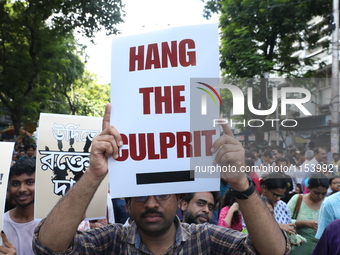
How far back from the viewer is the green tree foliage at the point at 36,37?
13484 mm

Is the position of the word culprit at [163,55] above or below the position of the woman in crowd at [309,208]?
above

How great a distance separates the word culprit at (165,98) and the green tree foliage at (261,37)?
53.1 ft

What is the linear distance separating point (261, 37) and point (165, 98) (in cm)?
1869

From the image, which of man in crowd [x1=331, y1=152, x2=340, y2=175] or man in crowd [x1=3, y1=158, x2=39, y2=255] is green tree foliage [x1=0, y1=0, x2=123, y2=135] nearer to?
man in crowd [x1=331, y1=152, x2=340, y2=175]

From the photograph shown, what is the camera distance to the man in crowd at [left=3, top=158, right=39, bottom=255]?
10.7ft

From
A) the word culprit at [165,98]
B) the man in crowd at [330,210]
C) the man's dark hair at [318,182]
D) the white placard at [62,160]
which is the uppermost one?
the word culprit at [165,98]

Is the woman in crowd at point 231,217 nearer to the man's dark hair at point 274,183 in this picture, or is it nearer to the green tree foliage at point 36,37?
the man's dark hair at point 274,183

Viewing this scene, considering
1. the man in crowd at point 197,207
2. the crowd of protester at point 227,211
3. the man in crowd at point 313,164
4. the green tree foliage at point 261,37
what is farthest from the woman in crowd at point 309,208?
the green tree foliage at point 261,37

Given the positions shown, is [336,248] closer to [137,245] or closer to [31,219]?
[137,245]

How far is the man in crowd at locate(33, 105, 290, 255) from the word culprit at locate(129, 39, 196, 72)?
0.29 metres

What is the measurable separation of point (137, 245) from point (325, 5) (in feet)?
52.8

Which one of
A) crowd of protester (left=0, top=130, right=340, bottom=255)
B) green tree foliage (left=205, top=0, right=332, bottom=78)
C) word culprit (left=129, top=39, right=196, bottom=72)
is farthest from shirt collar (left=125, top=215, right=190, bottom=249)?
green tree foliage (left=205, top=0, right=332, bottom=78)

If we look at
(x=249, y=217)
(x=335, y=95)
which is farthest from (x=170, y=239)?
(x=335, y=95)

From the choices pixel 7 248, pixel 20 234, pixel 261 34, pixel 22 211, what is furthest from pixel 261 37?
pixel 7 248
